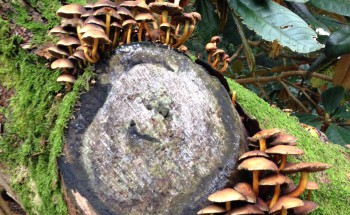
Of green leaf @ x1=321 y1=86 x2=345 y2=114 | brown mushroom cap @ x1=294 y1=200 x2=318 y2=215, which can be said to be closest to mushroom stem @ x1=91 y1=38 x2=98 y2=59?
brown mushroom cap @ x1=294 y1=200 x2=318 y2=215

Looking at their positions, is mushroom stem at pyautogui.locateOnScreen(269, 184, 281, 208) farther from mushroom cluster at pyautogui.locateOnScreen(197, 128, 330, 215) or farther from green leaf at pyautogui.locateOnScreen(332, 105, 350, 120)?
green leaf at pyautogui.locateOnScreen(332, 105, 350, 120)

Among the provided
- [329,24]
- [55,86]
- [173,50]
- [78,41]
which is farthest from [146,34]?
[329,24]

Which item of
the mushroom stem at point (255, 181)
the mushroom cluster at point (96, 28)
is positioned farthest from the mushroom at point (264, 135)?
the mushroom cluster at point (96, 28)

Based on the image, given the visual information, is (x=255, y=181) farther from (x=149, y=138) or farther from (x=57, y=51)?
(x=57, y=51)

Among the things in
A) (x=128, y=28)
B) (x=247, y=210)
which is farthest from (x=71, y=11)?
(x=247, y=210)

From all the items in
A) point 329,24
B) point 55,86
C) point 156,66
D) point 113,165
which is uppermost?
point 156,66

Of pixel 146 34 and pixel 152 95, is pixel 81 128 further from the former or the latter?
pixel 146 34

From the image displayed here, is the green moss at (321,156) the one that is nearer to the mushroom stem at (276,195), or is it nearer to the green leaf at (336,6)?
the mushroom stem at (276,195)
